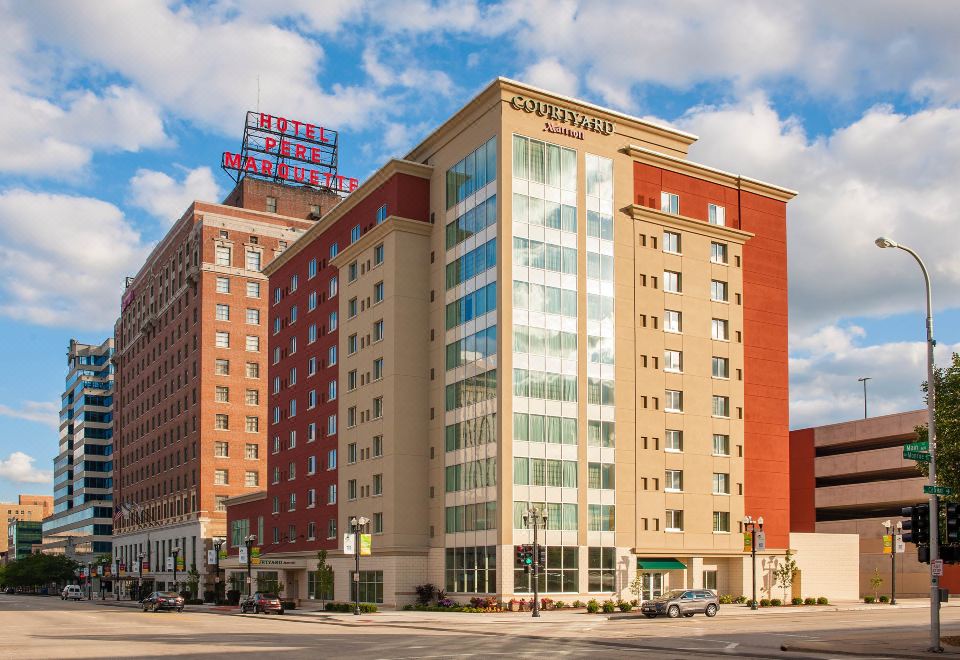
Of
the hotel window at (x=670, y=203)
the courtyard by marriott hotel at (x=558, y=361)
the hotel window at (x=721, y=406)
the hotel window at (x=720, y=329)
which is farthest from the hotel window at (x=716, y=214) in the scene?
the hotel window at (x=721, y=406)

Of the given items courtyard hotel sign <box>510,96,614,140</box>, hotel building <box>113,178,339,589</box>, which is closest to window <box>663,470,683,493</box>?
courtyard hotel sign <box>510,96,614,140</box>

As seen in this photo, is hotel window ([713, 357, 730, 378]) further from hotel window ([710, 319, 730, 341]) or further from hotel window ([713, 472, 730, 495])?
hotel window ([713, 472, 730, 495])

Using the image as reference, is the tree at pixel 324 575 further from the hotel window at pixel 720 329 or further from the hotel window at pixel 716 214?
the hotel window at pixel 716 214

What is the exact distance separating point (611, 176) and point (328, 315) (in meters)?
29.9

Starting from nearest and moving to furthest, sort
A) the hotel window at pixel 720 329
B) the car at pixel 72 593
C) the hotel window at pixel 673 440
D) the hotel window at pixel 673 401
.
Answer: the hotel window at pixel 673 440, the hotel window at pixel 673 401, the hotel window at pixel 720 329, the car at pixel 72 593

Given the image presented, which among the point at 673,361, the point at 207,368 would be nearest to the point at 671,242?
the point at 673,361

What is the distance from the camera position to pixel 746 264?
8162cm

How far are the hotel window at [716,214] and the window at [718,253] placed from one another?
67.3 inches

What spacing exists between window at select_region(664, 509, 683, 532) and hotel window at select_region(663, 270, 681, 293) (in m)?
16.3

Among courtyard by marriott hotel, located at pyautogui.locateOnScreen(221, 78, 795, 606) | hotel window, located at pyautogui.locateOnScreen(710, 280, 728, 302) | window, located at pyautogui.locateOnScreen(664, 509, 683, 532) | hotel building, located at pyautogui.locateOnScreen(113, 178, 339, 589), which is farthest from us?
hotel building, located at pyautogui.locateOnScreen(113, 178, 339, 589)

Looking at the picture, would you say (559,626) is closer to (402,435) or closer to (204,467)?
(402,435)

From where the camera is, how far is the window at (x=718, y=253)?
262 ft

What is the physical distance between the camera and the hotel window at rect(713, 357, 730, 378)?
78188mm

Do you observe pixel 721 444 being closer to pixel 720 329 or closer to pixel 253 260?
pixel 720 329
